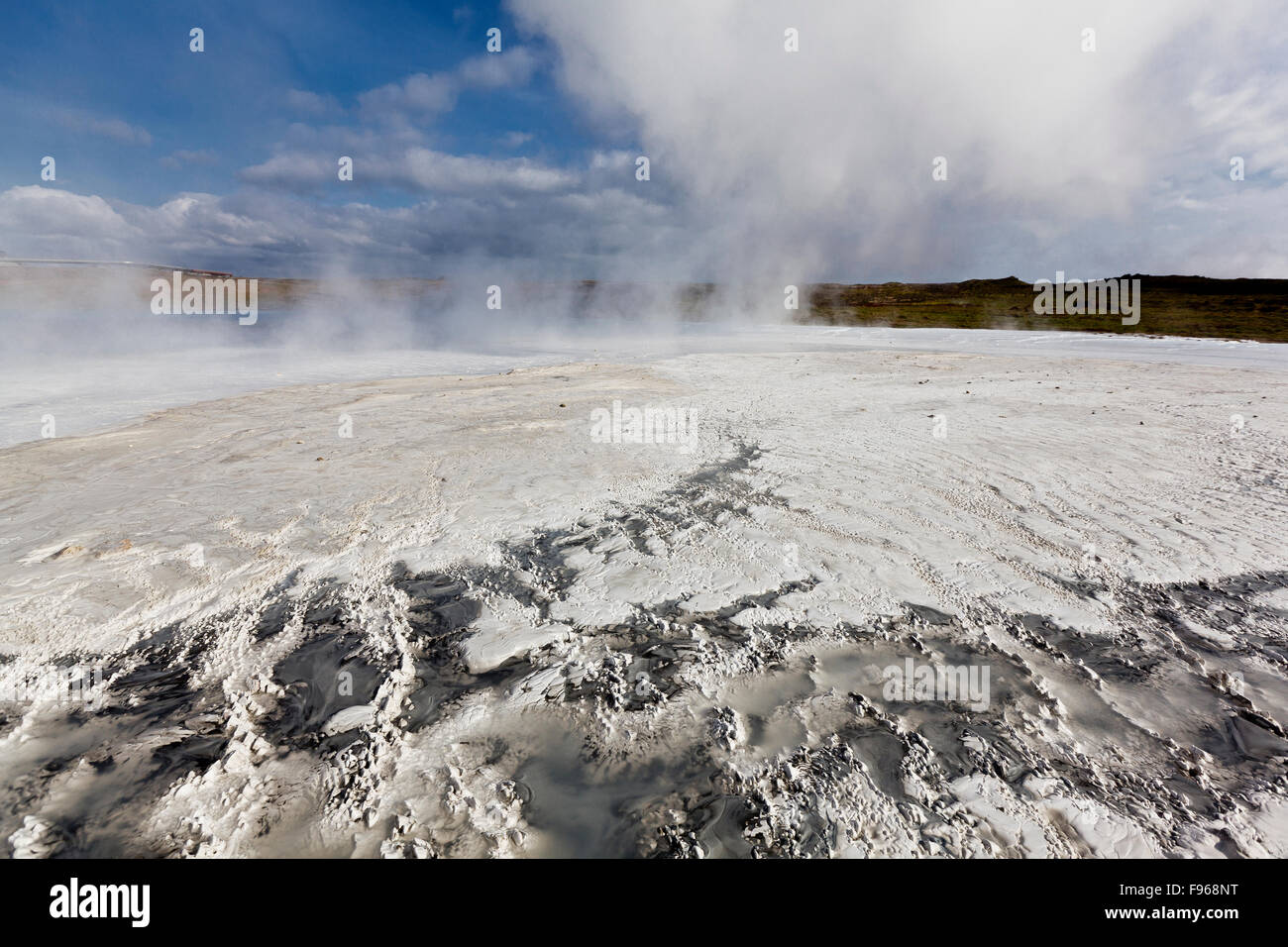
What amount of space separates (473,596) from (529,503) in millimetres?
2012

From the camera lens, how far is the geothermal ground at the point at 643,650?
2.53 metres

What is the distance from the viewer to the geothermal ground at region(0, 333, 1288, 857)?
253cm

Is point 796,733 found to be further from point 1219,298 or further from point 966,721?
point 1219,298

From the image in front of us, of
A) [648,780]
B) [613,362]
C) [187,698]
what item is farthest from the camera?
[613,362]

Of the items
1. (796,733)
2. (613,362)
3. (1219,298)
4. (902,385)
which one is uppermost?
(1219,298)

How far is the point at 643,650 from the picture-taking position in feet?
12.5

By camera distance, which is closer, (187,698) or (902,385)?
(187,698)

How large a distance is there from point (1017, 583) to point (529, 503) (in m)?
5.02

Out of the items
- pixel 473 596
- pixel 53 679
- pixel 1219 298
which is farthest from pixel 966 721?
pixel 1219 298
